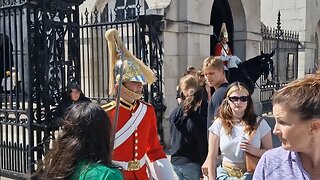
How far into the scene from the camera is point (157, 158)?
374 centimetres

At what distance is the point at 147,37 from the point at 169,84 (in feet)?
3.55

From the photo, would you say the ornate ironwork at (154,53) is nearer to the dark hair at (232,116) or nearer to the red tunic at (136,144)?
the dark hair at (232,116)

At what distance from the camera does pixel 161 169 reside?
3.71 metres

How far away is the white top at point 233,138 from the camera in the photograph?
377 centimetres

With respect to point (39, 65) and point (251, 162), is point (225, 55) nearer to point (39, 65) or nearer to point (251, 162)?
point (39, 65)

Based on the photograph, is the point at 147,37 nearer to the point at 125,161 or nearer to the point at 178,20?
the point at 178,20

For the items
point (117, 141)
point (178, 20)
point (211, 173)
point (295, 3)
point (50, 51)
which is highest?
point (295, 3)

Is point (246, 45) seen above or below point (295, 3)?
below

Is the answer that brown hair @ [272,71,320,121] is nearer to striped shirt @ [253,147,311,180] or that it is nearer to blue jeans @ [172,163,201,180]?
striped shirt @ [253,147,311,180]

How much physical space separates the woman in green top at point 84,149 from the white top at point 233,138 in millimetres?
1773

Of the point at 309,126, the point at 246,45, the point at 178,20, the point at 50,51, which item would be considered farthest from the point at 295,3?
the point at 309,126

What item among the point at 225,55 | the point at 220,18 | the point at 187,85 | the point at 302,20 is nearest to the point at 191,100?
the point at 187,85

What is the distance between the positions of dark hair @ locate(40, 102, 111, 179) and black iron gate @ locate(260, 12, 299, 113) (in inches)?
477

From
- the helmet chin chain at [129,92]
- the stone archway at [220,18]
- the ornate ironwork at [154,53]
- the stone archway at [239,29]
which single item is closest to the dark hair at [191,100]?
the helmet chin chain at [129,92]
